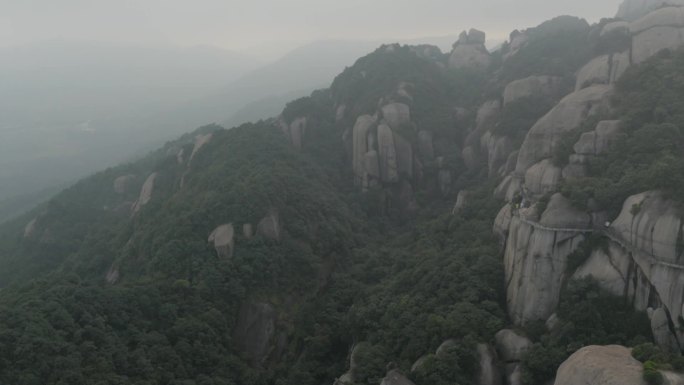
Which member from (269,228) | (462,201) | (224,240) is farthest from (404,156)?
(224,240)

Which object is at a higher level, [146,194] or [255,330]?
[146,194]

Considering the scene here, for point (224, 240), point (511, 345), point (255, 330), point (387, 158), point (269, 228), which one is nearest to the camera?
point (511, 345)

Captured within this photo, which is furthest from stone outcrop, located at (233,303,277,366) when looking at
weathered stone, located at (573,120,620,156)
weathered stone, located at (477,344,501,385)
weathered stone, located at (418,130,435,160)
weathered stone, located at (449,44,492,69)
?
weathered stone, located at (449,44,492,69)

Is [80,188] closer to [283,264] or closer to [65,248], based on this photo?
[65,248]

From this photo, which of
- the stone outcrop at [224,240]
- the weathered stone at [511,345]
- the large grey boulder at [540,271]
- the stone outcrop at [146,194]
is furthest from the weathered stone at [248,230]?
the weathered stone at [511,345]

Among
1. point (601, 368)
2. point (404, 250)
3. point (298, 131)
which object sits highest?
point (298, 131)

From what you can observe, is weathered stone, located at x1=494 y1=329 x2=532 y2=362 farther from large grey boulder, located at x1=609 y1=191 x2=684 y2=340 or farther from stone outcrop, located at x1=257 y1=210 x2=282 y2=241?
stone outcrop, located at x1=257 y1=210 x2=282 y2=241

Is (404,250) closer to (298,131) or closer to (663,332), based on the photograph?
(663,332)
